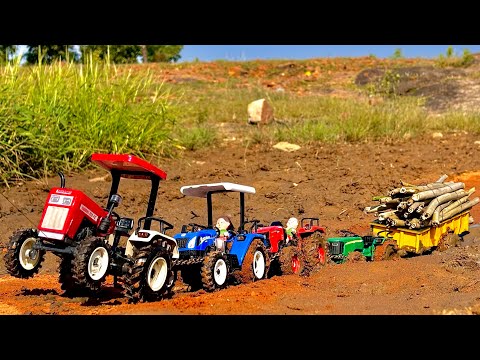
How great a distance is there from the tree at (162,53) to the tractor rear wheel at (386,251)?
39342mm

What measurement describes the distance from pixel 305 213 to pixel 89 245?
207 inches

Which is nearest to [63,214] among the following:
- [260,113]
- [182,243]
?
[182,243]

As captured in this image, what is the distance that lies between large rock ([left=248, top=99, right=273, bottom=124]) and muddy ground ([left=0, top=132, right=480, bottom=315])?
297 centimetres

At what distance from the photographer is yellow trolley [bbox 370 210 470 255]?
7.73 m

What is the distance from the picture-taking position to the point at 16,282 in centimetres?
686

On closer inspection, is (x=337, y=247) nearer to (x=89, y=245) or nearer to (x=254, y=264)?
(x=254, y=264)

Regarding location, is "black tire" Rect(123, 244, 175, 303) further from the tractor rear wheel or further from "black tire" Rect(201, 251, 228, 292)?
the tractor rear wheel

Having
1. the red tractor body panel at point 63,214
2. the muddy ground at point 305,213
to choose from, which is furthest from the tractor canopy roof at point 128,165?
the muddy ground at point 305,213

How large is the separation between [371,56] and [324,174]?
25.2 metres

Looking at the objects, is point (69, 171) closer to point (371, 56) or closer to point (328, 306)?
point (328, 306)

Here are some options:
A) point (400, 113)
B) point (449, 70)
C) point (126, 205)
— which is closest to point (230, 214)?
point (126, 205)

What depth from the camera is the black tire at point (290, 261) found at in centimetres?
704

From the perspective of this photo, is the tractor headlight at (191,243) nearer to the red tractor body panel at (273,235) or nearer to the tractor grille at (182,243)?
the tractor grille at (182,243)

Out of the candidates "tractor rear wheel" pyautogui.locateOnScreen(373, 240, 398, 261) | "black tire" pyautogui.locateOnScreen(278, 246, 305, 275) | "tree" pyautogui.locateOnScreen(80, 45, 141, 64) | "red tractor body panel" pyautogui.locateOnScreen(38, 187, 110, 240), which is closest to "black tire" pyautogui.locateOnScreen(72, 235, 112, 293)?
"red tractor body panel" pyautogui.locateOnScreen(38, 187, 110, 240)
